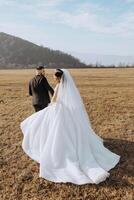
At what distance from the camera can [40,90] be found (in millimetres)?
13414

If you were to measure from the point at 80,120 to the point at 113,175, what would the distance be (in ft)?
6.33

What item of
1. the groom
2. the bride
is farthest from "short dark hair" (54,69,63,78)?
the groom

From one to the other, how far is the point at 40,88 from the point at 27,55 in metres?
128

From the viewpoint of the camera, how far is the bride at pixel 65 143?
1041cm

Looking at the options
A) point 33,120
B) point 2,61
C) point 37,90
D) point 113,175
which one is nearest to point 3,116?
point 37,90

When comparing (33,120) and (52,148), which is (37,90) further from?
(52,148)

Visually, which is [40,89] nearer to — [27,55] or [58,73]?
[58,73]

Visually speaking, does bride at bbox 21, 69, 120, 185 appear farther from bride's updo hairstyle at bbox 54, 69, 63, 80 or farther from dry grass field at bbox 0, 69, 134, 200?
dry grass field at bbox 0, 69, 134, 200

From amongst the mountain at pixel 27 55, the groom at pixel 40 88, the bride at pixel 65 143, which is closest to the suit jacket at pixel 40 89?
the groom at pixel 40 88

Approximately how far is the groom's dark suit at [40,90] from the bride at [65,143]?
1.65 metres

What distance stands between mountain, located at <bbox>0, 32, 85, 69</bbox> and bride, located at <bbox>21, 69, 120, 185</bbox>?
114830mm

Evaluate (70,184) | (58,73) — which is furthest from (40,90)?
(70,184)

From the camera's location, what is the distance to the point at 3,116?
17.7m

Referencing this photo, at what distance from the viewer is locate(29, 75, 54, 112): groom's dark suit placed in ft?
43.5
